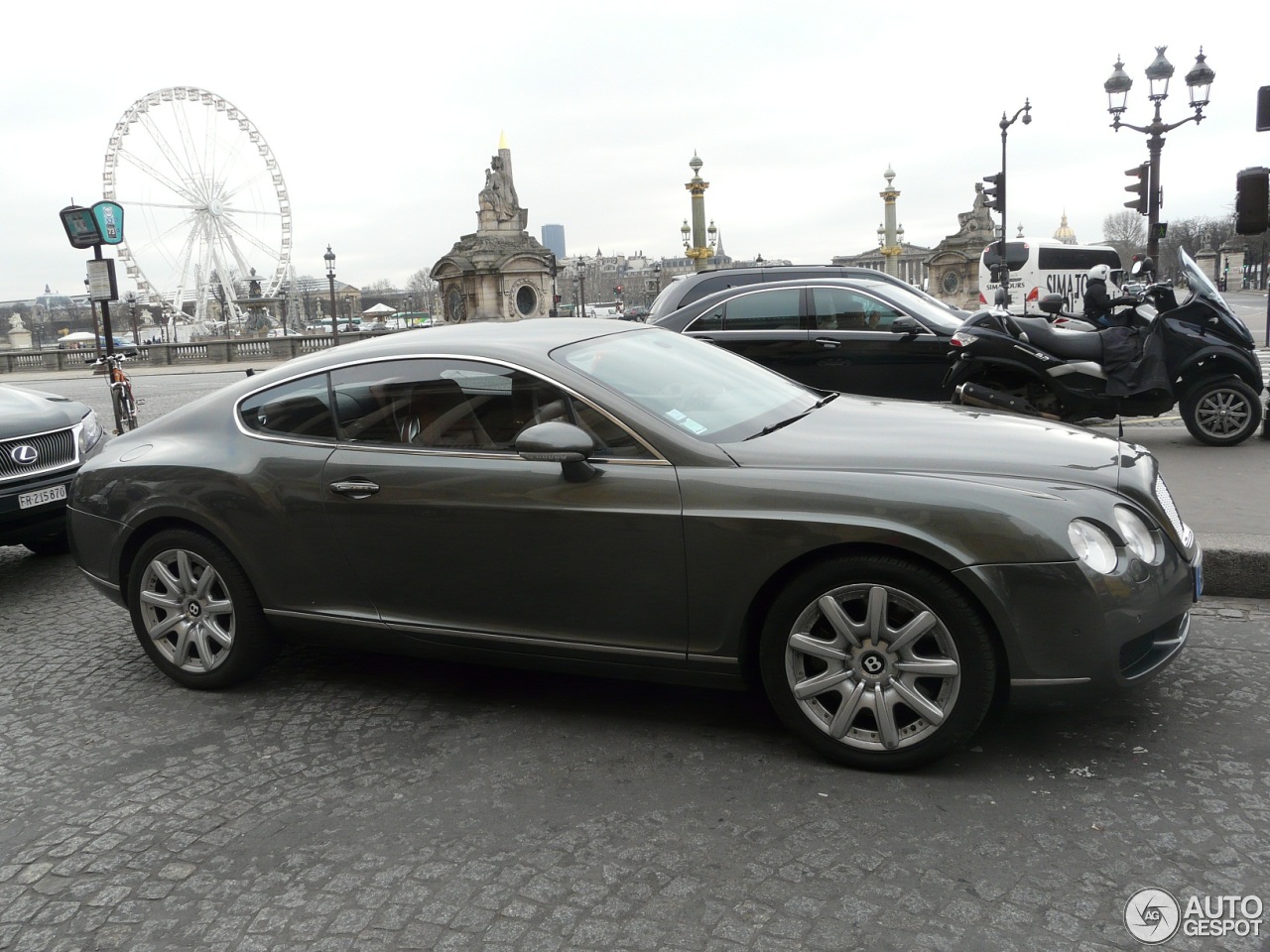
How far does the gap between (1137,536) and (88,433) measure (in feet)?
21.8

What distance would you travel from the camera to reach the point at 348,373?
14.3 feet

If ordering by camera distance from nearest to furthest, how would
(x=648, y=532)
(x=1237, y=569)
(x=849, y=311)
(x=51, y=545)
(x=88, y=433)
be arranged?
(x=648, y=532) → (x=1237, y=569) → (x=88, y=433) → (x=51, y=545) → (x=849, y=311)

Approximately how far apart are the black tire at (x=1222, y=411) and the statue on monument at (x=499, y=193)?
5336cm

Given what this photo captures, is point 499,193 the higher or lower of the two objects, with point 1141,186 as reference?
higher

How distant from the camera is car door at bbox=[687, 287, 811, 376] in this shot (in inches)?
414

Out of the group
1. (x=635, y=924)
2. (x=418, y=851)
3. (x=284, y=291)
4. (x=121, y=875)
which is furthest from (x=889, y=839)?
(x=284, y=291)

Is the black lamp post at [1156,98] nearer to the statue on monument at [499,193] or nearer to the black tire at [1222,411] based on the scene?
the black tire at [1222,411]

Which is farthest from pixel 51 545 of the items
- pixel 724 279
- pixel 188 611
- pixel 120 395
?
pixel 120 395

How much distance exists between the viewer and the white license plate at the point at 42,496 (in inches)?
257

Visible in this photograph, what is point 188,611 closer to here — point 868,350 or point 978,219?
point 868,350

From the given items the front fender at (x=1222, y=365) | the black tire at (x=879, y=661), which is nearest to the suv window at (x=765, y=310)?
the front fender at (x=1222, y=365)

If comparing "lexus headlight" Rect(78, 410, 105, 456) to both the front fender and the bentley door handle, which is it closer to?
the bentley door handle

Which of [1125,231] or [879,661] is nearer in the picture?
[879,661]

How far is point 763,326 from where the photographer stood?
421 inches
